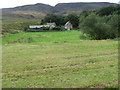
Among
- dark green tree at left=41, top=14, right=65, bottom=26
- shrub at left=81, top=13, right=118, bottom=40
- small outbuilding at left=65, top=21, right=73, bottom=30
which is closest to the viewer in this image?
shrub at left=81, top=13, right=118, bottom=40

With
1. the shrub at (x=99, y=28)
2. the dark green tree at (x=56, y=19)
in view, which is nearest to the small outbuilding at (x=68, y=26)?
the dark green tree at (x=56, y=19)

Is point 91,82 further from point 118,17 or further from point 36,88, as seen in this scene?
point 118,17

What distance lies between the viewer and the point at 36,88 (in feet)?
26.9

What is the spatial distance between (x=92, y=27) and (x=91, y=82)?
123ft

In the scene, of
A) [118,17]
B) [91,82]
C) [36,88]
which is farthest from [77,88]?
[118,17]

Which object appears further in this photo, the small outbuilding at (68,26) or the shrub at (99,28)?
the small outbuilding at (68,26)

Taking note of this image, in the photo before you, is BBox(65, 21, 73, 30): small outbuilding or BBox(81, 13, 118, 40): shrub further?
BBox(65, 21, 73, 30): small outbuilding

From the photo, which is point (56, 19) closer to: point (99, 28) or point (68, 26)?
point (68, 26)

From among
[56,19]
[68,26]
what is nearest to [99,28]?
[68,26]

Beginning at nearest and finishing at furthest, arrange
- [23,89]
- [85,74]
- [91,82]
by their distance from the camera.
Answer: [23,89]
[91,82]
[85,74]

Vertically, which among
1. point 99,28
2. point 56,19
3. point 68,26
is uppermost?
point 56,19

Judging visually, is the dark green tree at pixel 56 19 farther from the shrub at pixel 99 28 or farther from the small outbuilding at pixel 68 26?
the shrub at pixel 99 28

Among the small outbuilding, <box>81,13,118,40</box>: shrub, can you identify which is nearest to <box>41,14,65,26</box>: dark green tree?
the small outbuilding

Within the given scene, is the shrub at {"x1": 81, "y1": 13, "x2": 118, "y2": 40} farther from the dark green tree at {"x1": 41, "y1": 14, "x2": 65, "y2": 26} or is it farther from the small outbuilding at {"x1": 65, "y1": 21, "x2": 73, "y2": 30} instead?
the dark green tree at {"x1": 41, "y1": 14, "x2": 65, "y2": 26}
